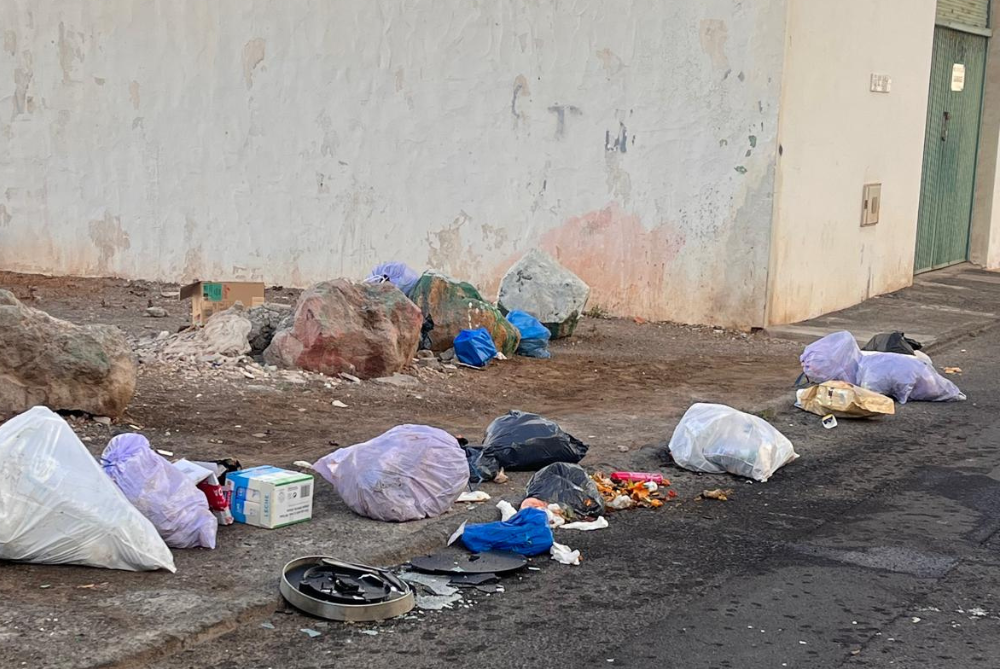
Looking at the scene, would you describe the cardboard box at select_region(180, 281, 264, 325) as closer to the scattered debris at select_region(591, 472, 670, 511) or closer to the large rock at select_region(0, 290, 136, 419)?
the large rock at select_region(0, 290, 136, 419)

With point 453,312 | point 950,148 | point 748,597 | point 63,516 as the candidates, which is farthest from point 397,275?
point 950,148

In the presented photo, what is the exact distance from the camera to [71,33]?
14.6 meters

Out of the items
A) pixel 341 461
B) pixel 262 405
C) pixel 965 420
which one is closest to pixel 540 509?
pixel 341 461

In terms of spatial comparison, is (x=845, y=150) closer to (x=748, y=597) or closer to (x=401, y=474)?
(x=401, y=474)

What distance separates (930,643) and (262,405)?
448 centimetres

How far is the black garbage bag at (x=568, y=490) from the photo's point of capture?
5715mm

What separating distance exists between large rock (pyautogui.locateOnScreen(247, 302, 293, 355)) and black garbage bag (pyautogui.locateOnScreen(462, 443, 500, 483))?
2693 mm

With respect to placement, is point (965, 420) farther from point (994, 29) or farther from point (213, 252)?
point (994, 29)

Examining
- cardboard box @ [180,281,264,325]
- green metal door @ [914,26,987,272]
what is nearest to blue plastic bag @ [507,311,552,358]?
cardboard box @ [180,281,264,325]

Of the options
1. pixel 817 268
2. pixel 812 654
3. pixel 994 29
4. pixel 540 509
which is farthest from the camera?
pixel 994 29

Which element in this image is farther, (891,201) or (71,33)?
(71,33)

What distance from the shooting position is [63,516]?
4.60 meters

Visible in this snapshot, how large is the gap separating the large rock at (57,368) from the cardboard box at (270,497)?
1614 millimetres

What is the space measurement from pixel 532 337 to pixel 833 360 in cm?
240
